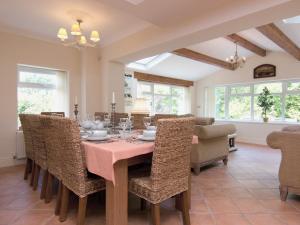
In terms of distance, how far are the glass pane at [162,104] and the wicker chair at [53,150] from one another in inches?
218

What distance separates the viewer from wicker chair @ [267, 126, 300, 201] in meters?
2.40

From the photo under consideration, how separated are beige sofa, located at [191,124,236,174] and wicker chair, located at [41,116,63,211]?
7.05ft

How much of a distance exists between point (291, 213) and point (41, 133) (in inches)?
116

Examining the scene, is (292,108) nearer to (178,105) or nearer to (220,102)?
(220,102)

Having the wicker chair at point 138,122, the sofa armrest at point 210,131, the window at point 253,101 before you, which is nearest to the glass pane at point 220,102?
the window at point 253,101

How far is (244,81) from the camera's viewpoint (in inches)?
293

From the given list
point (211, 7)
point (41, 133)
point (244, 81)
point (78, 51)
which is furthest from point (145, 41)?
point (244, 81)

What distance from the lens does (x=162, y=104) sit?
26.1 feet

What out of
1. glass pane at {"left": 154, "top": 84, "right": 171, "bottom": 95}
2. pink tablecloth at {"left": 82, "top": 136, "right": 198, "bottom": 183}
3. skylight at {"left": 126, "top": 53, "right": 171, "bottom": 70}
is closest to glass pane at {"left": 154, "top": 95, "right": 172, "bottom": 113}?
glass pane at {"left": 154, "top": 84, "right": 171, "bottom": 95}

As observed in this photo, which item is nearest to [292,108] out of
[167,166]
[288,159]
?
[288,159]

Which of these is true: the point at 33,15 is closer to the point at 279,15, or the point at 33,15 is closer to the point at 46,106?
the point at 46,106

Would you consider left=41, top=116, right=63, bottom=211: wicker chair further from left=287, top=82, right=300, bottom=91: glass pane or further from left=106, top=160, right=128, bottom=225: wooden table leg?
left=287, top=82, right=300, bottom=91: glass pane

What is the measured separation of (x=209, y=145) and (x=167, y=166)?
223cm

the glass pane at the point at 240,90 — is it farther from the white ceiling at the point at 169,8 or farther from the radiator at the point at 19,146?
the radiator at the point at 19,146
